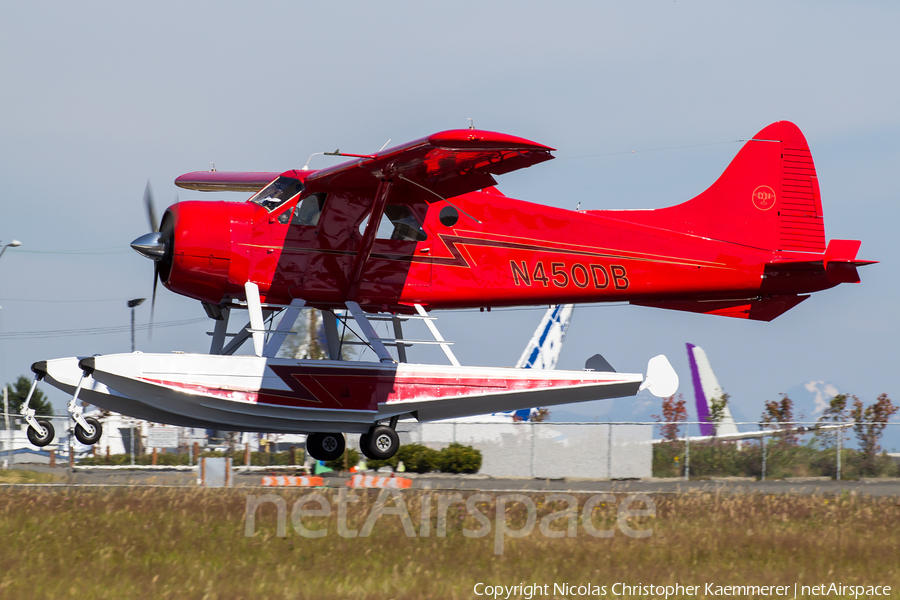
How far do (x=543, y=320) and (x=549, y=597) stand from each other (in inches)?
852

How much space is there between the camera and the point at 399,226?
1424 cm

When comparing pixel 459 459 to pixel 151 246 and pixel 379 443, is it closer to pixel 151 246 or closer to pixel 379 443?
pixel 379 443

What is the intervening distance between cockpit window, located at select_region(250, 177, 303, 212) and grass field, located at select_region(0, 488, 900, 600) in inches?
172

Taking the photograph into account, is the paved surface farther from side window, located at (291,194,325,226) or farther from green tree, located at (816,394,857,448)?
side window, located at (291,194,325,226)

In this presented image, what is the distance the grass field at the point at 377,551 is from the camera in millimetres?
8570

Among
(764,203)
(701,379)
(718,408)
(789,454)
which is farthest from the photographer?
(701,379)

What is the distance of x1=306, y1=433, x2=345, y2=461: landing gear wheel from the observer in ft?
46.0

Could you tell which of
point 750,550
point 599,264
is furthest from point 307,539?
point 599,264

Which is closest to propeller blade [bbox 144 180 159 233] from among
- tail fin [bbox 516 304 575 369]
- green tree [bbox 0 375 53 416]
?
tail fin [bbox 516 304 575 369]

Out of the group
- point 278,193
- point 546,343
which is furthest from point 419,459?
point 278,193

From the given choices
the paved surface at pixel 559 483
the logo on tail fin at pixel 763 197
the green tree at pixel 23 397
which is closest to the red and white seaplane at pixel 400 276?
the logo on tail fin at pixel 763 197

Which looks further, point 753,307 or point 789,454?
point 789,454

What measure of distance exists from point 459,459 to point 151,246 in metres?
14.8

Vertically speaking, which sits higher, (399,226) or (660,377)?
(399,226)
